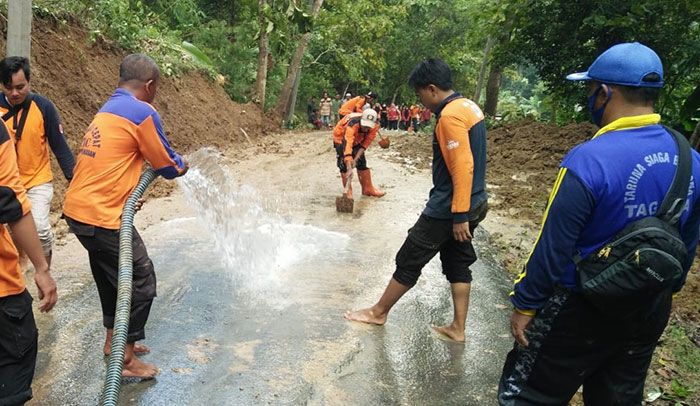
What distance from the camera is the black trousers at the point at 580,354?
7.86ft

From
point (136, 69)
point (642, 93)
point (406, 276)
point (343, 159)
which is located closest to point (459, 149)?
point (406, 276)

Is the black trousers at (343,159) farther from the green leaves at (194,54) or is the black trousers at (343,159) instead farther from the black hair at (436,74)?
the green leaves at (194,54)

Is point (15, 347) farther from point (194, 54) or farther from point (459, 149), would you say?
point (194, 54)

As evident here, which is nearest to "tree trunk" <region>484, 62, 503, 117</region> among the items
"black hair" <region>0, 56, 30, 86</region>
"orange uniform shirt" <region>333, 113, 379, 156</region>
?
"orange uniform shirt" <region>333, 113, 379, 156</region>

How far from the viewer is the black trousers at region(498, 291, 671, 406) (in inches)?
94.3

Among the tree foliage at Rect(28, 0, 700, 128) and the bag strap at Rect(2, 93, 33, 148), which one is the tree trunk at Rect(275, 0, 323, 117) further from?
the bag strap at Rect(2, 93, 33, 148)

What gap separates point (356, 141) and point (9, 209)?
7005 millimetres

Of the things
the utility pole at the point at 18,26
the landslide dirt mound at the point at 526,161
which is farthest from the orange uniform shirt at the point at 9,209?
the landslide dirt mound at the point at 526,161

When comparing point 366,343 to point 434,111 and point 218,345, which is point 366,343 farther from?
point 434,111

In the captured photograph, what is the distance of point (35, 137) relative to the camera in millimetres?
4449

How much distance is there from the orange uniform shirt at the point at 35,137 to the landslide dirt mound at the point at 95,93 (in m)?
3.17

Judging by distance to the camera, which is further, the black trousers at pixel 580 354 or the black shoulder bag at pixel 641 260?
the black trousers at pixel 580 354

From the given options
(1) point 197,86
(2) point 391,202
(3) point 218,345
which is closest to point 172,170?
(3) point 218,345

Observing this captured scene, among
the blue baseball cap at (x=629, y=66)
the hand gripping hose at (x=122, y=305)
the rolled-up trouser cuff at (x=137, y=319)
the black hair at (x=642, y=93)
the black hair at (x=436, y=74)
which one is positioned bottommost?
the rolled-up trouser cuff at (x=137, y=319)
